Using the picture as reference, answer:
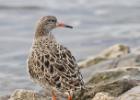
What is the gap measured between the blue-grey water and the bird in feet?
15.5

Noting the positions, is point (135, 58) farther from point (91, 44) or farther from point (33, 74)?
point (91, 44)

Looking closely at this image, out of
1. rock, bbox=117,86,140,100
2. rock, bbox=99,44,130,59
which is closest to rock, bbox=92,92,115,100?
rock, bbox=117,86,140,100

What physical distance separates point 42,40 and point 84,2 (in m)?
16.2

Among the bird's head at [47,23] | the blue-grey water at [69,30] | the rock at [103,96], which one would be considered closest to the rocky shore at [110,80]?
the rock at [103,96]

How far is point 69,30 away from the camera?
23.0 m

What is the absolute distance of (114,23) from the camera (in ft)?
78.1

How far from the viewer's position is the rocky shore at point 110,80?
35.1 feet

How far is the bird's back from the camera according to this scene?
33.2 ft

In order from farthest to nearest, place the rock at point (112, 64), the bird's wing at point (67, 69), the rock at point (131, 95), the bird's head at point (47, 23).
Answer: the rock at point (112, 64)
the bird's head at point (47, 23)
the bird's wing at point (67, 69)
the rock at point (131, 95)

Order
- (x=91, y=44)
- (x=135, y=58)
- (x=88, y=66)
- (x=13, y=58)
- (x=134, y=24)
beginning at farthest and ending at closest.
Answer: (x=134, y=24)
(x=91, y=44)
(x=13, y=58)
(x=88, y=66)
(x=135, y=58)

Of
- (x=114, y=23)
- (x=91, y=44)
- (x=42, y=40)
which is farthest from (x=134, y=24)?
(x=42, y=40)

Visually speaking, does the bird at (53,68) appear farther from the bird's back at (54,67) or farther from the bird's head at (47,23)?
the bird's head at (47,23)

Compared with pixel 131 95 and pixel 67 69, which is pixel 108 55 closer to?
pixel 67 69

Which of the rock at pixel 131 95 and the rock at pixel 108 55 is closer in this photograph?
the rock at pixel 131 95
